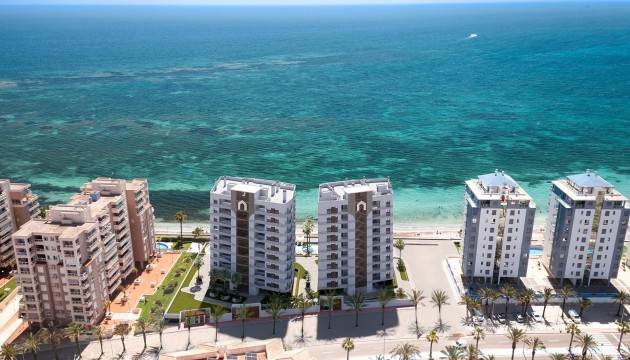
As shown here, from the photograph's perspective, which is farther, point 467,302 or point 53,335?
point 467,302

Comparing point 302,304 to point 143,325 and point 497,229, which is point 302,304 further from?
point 497,229

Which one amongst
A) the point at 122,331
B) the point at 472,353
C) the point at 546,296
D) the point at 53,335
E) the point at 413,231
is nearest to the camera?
the point at 472,353

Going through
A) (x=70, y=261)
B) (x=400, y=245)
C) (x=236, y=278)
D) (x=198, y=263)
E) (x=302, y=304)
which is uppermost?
(x=70, y=261)

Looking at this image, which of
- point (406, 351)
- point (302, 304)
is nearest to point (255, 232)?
point (302, 304)

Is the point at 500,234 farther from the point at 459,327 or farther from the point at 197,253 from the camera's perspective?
the point at 197,253

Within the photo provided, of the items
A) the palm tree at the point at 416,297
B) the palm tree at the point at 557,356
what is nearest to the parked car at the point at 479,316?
the palm tree at the point at 416,297

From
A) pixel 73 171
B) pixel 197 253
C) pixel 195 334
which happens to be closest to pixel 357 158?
pixel 197 253
